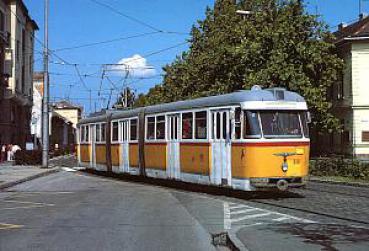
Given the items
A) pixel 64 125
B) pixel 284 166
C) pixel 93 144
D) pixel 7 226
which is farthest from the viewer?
pixel 64 125

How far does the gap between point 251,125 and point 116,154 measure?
12.2 m

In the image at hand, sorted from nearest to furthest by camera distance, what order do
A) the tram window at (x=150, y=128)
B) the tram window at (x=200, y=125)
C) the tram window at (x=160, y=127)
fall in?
1. the tram window at (x=200, y=125)
2. the tram window at (x=160, y=127)
3. the tram window at (x=150, y=128)

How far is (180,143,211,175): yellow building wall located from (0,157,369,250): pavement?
911 mm

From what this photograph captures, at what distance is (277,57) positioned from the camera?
36188mm

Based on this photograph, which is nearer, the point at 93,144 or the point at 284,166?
the point at 284,166

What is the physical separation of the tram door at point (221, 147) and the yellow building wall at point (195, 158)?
415 millimetres

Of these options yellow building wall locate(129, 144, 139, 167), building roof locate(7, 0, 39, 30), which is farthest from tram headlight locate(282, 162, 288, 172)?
building roof locate(7, 0, 39, 30)

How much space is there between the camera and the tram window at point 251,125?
57.1 ft

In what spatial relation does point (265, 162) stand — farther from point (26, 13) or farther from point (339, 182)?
point (26, 13)

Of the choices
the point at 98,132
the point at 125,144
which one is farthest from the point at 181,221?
the point at 98,132

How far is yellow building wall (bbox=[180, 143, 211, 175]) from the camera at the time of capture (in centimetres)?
1959

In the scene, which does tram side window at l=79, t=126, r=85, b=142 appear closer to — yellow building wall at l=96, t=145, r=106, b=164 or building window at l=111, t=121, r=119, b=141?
yellow building wall at l=96, t=145, r=106, b=164

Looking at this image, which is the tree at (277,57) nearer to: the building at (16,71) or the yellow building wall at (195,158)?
the yellow building wall at (195,158)

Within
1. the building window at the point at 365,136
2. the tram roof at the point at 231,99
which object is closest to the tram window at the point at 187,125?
the tram roof at the point at 231,99
